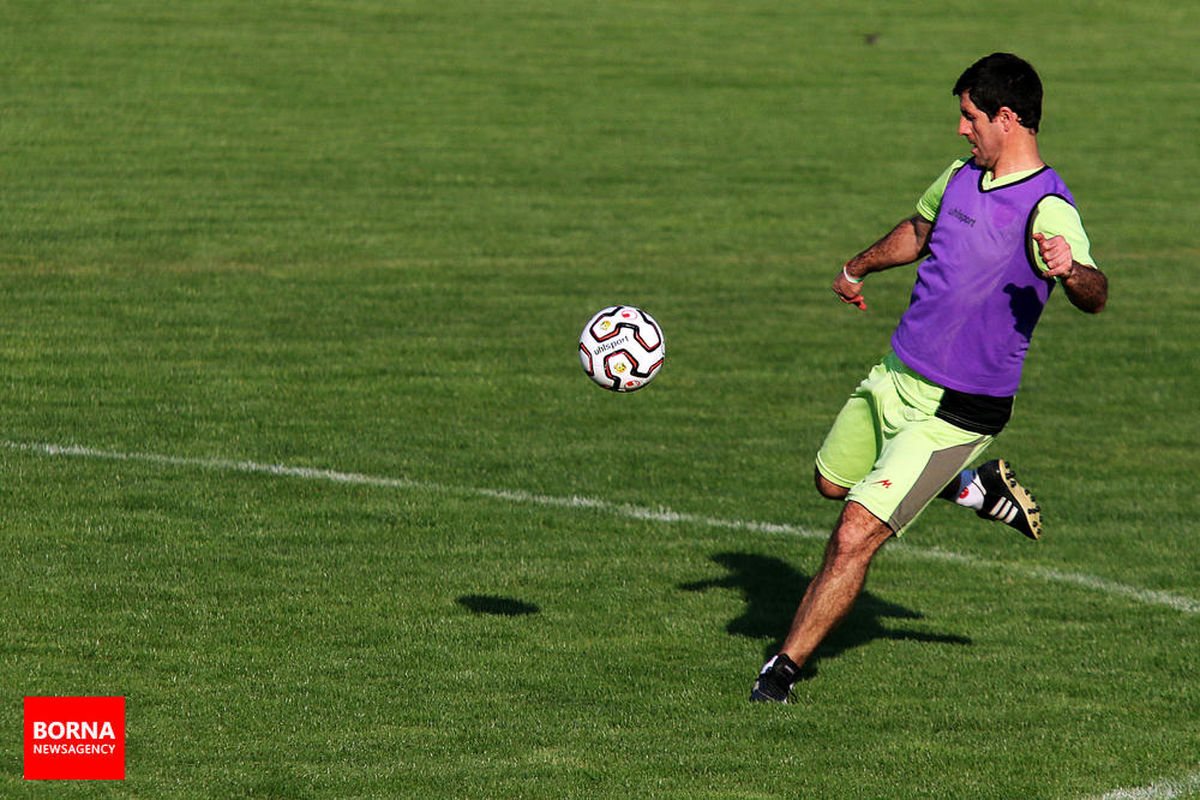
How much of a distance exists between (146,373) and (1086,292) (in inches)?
377

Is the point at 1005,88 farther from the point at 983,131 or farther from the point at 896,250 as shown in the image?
the point at 896,250

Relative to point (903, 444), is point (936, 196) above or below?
above

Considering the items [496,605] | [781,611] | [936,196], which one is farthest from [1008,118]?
[496,605]

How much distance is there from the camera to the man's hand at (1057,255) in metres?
7.20

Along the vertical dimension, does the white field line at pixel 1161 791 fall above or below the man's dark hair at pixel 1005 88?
below

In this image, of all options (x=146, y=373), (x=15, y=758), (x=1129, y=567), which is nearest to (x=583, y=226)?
(x=146, y=373)

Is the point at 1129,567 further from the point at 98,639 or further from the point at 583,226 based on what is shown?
the point at 583,226

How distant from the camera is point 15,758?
6680 millimetres

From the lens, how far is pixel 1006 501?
8.62 m

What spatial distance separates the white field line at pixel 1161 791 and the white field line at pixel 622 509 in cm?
291

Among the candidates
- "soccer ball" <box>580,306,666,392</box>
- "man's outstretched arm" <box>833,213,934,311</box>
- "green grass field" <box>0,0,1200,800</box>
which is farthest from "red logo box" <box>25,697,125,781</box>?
"man's outstretched arm" <box>833,213,934,311</box>

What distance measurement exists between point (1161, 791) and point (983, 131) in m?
2.99

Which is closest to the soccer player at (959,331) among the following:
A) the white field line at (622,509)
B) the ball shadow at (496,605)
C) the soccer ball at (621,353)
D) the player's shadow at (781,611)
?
the player's shadow at (781,611)

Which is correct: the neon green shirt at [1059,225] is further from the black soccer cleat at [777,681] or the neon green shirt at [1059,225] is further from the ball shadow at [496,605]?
the ball shadow at [496,605]
